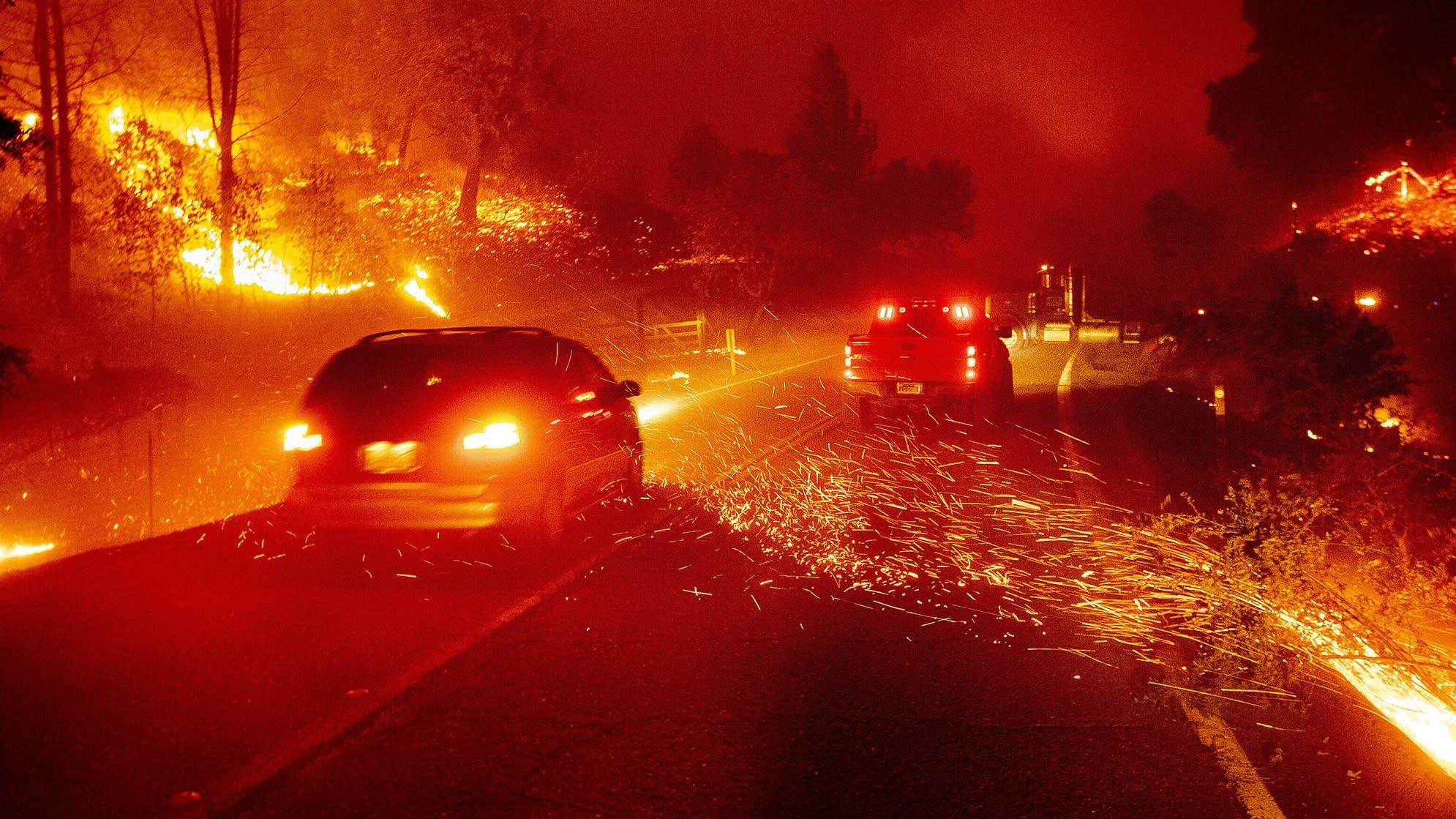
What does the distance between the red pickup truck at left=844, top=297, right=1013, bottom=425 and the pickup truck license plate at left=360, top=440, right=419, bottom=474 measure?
9.01 meters

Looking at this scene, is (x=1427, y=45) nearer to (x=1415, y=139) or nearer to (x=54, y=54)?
(x=1415, y=139)

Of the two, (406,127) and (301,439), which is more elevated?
(406,127)

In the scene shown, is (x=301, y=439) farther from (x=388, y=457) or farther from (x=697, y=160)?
(x=697, y=160)

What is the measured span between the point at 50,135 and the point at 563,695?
17.8 m

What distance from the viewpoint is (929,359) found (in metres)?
15.5

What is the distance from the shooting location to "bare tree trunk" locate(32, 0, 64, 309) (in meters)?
18.0

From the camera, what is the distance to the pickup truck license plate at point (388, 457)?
24.6 ft

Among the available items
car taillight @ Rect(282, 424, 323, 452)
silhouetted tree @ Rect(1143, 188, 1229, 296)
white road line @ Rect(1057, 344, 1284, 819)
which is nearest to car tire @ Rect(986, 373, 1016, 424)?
car taillight @ Rect(282, 424, 323, 452)

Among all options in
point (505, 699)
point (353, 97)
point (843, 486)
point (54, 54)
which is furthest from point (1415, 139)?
point (353, 97)

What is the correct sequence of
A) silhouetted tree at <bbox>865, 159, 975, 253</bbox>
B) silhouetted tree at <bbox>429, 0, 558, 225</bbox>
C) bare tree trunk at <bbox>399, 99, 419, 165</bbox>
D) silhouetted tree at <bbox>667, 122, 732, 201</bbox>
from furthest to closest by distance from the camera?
silhouetted tree at <bbox>865, 159, 975, 253</bbox> < silhouetted tree at <bbox>667, 122, 732, 201</bbox> < bare tree trunk at <bbox>399, 99, 419, 165</bbox> < silhouetted tree at <bbox>429, 0, 558, 225</bbox>

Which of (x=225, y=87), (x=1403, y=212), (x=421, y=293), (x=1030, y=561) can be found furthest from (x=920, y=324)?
(x=421, y=293)

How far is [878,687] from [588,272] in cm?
4015

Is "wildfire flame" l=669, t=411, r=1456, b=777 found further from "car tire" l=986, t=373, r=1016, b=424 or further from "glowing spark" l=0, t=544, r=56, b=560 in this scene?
"glowing spark" l=0, t=544, r=56, b=560

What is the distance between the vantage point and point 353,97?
3234 centimetres
